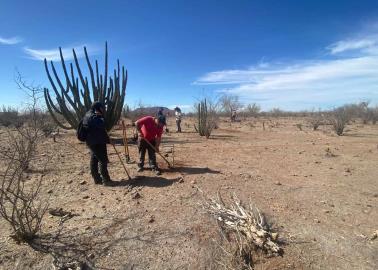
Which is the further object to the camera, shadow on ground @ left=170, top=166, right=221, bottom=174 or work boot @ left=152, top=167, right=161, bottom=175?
shadow on ground @ left=170, top=166, right=221, bottom=174

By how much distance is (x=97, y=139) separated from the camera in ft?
19.7

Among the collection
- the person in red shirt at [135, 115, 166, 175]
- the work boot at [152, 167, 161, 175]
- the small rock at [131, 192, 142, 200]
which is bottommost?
the small rock at [131, 192, 142, 200]

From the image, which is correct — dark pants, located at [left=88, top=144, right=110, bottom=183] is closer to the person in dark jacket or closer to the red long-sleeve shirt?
the person in dark jacket

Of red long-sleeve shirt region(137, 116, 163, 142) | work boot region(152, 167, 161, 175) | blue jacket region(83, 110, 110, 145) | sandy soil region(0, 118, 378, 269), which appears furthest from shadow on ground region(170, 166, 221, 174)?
blue jacket region(83, 110, 110, 145)

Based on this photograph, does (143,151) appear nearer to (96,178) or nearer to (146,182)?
(146,182)

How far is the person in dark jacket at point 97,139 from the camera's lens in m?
6.00

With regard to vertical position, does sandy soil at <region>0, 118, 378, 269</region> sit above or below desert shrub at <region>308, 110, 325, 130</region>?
below

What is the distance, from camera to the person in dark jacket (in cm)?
600

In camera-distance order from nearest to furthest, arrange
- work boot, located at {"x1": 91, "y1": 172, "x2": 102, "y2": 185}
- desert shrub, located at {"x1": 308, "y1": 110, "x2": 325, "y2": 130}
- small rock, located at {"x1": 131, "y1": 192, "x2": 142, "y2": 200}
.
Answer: small rock, located at {"x1": 131, "y1": 192, "x2": 142, "y2": 200} < work boot, located at {"x1": 91, "y1": 172, "x2": 102, "y2": 185} < desert shrub, located at {"x1": 308, "y1": 110, "x2": 325, "y2": 130}

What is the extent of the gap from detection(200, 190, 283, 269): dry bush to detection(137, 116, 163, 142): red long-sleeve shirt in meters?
2.68

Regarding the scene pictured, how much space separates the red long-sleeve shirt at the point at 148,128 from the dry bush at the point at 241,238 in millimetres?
2677

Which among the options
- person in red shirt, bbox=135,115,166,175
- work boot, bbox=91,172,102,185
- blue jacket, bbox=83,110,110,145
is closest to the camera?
blue jacket, bbox=83,110,110,145

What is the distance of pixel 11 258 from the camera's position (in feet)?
12.4

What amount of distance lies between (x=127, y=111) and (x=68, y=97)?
16600 millimetres
